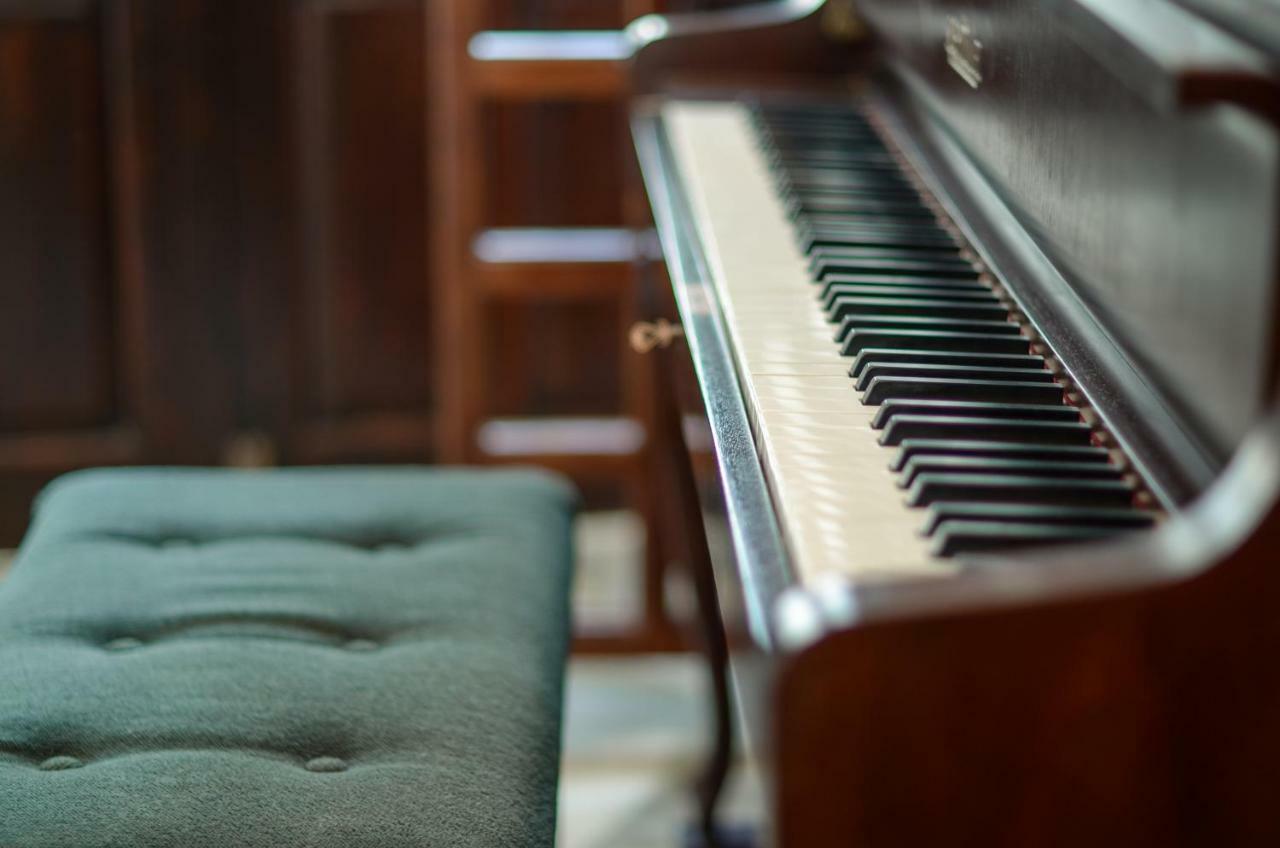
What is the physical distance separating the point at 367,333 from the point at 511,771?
1.85 meters

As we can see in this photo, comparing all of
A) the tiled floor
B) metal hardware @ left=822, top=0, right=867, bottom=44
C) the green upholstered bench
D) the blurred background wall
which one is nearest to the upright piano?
the green upholstered bench

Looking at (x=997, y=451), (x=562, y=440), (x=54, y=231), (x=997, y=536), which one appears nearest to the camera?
(x=997, y=536)

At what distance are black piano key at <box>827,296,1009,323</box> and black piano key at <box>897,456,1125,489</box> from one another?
317mm

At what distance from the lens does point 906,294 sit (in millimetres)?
1351

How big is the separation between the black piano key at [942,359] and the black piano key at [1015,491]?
219 mm

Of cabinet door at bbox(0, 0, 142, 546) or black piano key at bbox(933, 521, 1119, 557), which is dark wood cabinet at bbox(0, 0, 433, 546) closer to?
cabinet door at bbox(0, 0, 142, 546)

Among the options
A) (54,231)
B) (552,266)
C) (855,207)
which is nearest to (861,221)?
(855,207)

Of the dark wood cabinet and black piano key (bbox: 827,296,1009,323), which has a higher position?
black piano key (bbox: 827,296,1009,323)

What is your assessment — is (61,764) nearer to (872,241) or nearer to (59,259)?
(872,241)

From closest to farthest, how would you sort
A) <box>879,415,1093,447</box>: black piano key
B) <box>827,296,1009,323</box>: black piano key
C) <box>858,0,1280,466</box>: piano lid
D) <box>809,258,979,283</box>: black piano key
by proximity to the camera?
<box>858,0,1280,466</box>: piano lid < <box>879,415,1093,447</box>: black piano key < <box>827,296,1009,323</box>: black piano key < <box>809,258,979,283</box>: black piano key

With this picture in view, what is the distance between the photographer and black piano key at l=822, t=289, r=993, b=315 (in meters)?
1.33

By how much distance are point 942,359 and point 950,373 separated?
35mm

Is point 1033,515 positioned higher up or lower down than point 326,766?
higher up

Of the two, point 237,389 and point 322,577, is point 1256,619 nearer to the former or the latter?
point 322,577
